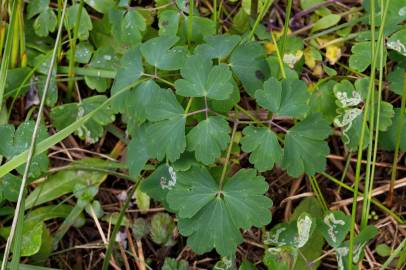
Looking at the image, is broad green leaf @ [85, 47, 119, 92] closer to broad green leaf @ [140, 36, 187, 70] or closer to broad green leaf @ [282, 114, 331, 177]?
broad green leaf @ [140, 36, 187, 70]

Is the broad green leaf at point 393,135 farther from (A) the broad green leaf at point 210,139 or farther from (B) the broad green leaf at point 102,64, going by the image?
(B) the broad green leaf at point 102,64

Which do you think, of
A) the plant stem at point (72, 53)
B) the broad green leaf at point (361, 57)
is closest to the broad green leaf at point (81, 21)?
the plant stem at point (72, 53)

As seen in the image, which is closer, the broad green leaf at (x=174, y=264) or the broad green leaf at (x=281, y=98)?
the broad green leaf at (x=281, y=98)

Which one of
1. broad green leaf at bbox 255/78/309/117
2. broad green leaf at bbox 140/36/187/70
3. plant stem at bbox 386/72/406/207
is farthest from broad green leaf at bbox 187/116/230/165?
plant stem at bbox 386/72/406/207

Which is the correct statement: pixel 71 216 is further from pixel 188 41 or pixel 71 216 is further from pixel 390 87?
pixel 390 87

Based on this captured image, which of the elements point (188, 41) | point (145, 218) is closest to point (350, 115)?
point (188, 41)
